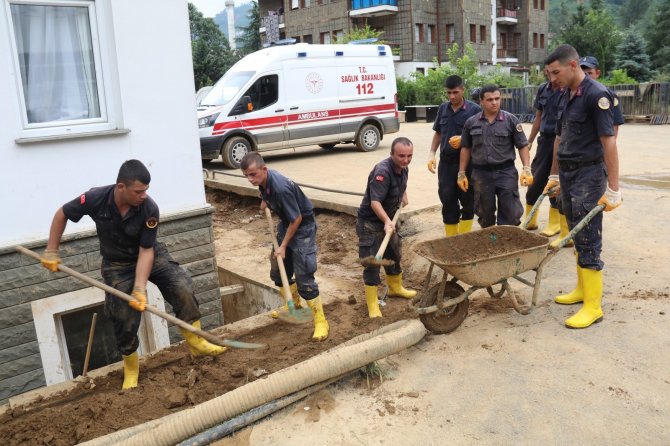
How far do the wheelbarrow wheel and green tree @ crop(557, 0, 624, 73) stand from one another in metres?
38.6

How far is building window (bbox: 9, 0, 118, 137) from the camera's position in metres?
5.18

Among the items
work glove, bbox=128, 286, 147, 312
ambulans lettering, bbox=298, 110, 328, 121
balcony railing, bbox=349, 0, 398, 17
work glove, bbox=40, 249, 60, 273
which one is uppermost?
balcony railing, bbox=349, 0, 398, 17

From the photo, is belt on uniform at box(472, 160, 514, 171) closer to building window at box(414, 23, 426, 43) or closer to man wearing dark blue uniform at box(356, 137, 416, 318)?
man wearing dark blue uniform at box(356, 137, 416, 318)

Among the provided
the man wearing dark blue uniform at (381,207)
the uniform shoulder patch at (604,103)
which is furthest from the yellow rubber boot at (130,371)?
the uniform shoulder patch at (604,103)

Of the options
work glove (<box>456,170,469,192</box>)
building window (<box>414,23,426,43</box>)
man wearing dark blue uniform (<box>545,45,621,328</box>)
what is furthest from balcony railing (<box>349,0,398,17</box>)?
man wearing dark blue uniform (<box>545,45,621,328</box>)

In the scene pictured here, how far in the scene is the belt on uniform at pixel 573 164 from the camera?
14.8 feet

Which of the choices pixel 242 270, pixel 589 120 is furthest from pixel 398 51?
pixel 589 120

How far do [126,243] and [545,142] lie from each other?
14.4 feet

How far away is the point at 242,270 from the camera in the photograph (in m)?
7.66

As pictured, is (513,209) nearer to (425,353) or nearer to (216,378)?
(425,353)

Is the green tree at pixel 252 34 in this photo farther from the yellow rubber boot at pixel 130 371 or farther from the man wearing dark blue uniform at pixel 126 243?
the yellow rubber boot at pixel 130 371

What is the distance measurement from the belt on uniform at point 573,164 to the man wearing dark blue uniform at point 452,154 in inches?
57.4

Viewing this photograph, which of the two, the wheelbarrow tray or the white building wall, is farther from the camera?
the white building wall

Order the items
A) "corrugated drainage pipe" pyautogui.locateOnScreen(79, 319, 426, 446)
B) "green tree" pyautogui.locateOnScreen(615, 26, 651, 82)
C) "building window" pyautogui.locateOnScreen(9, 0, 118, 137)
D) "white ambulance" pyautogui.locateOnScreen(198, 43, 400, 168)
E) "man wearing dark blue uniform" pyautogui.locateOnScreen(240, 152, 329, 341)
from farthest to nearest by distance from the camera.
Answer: "green tree" pyautogui.locateOnScreen(615, 26, 651, 82) → "white ambulance" pyautogui.locateOnScreen(198, 43, 400, 168) → "building window" pyautogui.locateOnScreen(9, 0, 118, 137) → "man wearing dark blue uniform" pyautogui.locateOnScreen(240, 152, 329, 341) → "corrugated drainage pipe" pyautogui.locateOnScreen(79, 319, 426, 446)
